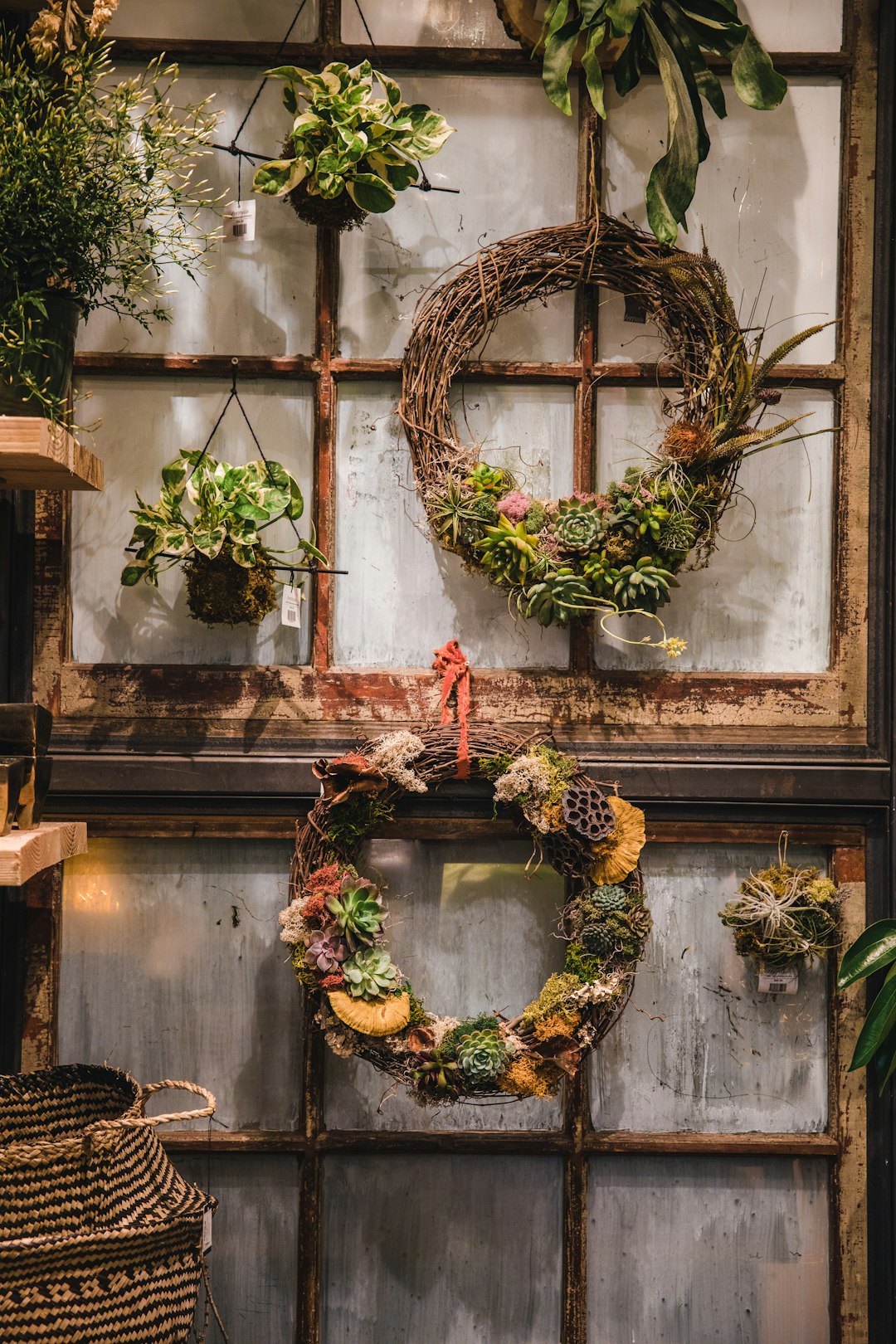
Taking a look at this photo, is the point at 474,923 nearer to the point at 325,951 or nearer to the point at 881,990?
the point at 325,951

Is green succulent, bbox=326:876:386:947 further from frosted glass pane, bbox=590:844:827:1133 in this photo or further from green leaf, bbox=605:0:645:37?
green leaf, bbox=605:0:645:37

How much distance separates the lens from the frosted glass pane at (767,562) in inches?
87.4

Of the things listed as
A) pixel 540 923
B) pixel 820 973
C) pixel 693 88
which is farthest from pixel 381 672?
pixel 693 88

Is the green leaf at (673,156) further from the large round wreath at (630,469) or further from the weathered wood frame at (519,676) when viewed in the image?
the weathered wood frame at (519,676)

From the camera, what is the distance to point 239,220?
2.08 meters

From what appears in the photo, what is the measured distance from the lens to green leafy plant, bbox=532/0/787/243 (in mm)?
1944

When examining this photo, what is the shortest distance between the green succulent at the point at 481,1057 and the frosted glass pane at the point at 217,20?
207cm

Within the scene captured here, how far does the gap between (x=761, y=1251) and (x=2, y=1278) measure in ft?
4.91

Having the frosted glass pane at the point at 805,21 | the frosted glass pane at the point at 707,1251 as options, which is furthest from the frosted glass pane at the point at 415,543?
the frosted glass pane at the point at 707,1251

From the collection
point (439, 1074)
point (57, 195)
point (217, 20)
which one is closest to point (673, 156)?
point (217, 20)

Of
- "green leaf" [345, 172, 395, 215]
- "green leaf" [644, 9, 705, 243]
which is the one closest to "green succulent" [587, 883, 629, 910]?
"green leaf" [644, 9, 705, 243]

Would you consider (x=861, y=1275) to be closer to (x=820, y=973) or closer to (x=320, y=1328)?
(x=820, y=973)

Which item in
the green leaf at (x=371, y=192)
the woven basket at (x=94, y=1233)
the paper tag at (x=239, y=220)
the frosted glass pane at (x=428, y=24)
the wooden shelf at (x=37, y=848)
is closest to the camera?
the woven basket at (x=94, y=1233)

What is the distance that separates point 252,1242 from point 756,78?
2533 millimetres
